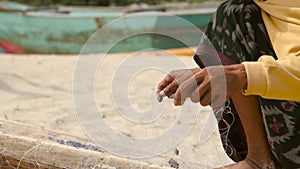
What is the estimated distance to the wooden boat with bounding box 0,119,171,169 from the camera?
128 cm

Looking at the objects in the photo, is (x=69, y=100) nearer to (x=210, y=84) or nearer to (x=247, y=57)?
(x=247, y=57)

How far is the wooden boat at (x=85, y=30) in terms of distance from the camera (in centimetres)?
421

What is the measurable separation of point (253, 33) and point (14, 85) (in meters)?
1.81

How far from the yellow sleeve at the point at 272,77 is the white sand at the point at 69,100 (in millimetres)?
387

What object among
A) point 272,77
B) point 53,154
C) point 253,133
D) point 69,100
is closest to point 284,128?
point 253,133

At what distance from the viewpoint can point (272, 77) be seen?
3.41 ft

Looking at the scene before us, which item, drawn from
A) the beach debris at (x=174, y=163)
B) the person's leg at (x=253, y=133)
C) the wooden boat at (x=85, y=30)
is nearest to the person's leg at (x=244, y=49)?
the person's leg at (x=253, y=133)

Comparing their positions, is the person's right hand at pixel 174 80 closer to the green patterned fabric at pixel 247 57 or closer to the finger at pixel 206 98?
the finger at pixel 206 98

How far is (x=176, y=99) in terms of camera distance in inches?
40.6

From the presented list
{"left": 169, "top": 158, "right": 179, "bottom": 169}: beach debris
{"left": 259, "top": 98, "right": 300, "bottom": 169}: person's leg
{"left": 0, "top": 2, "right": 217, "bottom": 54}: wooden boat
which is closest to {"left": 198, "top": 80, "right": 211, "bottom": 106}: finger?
{"left": 259, "top": 98, "right": 300, "bottom": 169}: person's leg

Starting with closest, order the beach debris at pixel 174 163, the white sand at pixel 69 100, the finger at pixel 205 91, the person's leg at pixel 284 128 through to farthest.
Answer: the finger at pixel 205 91 → the person's leg at pixel 284 128 → the beach debris at pixel 174 163 → the white sand at pixel 69 100

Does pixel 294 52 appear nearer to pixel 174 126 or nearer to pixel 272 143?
pixel 272 143

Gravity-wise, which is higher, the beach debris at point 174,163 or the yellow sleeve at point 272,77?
the yellow sleeve at point 272,77

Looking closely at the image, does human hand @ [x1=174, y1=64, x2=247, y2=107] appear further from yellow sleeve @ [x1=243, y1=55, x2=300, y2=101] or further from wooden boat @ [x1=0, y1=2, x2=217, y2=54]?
wooden boat @ [x1=0, y1=2, x2=217, y2=54]
